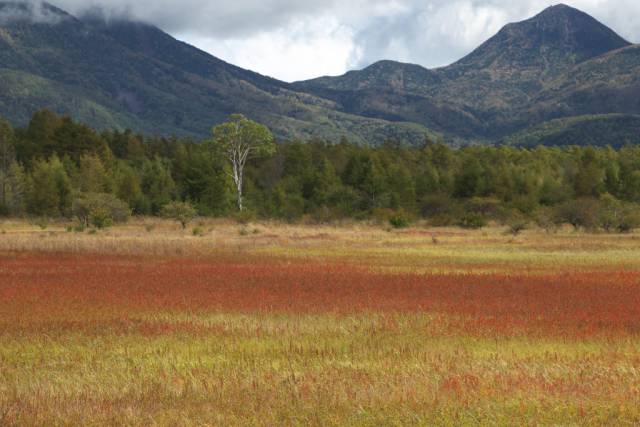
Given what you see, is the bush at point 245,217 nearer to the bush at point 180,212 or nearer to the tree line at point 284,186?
the tree line at point 284,186

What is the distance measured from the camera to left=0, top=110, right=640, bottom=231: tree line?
79.2 metres

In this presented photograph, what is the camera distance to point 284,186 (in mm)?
105125

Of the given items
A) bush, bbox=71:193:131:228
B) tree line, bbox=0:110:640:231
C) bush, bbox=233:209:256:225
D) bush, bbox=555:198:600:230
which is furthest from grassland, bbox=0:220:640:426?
bush, bbox=233:209:256:225

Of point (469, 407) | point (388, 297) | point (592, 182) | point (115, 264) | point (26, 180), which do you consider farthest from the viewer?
point (592, 182)

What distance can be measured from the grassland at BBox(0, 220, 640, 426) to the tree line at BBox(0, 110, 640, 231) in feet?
145

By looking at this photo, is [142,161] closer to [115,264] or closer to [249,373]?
[115,264]

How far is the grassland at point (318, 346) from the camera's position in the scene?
31.0ft

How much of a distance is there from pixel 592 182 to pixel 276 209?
146ft

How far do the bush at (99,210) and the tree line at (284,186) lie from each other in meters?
0.17

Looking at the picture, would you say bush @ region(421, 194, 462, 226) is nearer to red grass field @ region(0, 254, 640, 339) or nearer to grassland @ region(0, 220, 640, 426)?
grassland @ region(0, 220, 640, 426)

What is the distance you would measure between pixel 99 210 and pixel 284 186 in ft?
145

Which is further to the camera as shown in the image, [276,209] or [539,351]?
[276,209]

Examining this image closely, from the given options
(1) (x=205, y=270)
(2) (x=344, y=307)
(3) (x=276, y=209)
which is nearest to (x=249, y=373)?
(2) (x=344, y=307)

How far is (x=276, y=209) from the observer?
8962 centimetres
